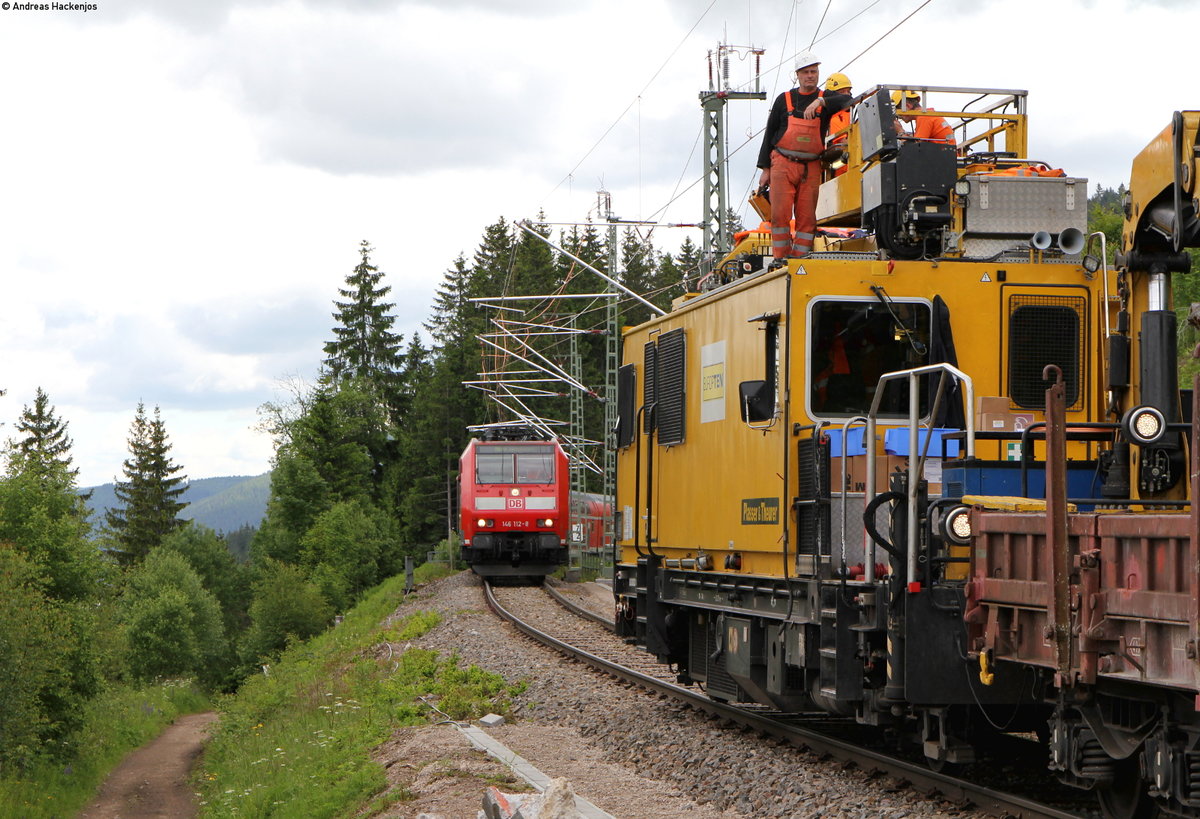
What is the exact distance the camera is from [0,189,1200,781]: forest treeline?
46.0 m

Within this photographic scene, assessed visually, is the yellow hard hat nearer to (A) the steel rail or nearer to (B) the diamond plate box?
(B) the diamond plate box

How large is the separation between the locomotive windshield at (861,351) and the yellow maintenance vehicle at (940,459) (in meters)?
0.02

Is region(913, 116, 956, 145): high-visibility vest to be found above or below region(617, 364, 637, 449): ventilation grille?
above

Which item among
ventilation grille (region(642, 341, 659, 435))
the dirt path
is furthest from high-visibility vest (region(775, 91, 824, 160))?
the dirt path

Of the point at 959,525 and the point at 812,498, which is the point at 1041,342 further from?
the point at 959,525

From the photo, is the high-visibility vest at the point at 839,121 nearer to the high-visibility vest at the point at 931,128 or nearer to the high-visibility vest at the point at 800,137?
the high-visibility vest at the point at 800,137

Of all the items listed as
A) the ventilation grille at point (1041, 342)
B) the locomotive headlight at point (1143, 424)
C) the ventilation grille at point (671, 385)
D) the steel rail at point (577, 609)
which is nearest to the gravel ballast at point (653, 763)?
the locomotive headlight at point (1143, 424)

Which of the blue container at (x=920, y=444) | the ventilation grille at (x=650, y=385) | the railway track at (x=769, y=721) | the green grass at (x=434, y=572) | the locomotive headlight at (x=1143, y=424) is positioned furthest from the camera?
the green grass at (x=434, y=572)

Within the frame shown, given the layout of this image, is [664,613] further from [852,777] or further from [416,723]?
[852,777]

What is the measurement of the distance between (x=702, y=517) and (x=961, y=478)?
13.1 ft

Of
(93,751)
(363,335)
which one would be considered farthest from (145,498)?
(93,751)

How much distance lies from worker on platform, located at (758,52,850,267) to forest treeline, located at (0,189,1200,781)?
3128 cm

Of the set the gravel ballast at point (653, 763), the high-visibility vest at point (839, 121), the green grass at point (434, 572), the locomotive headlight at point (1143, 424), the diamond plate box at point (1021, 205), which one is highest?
the high-visibility vest at point (839, 121)

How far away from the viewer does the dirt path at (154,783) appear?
3903 cm
